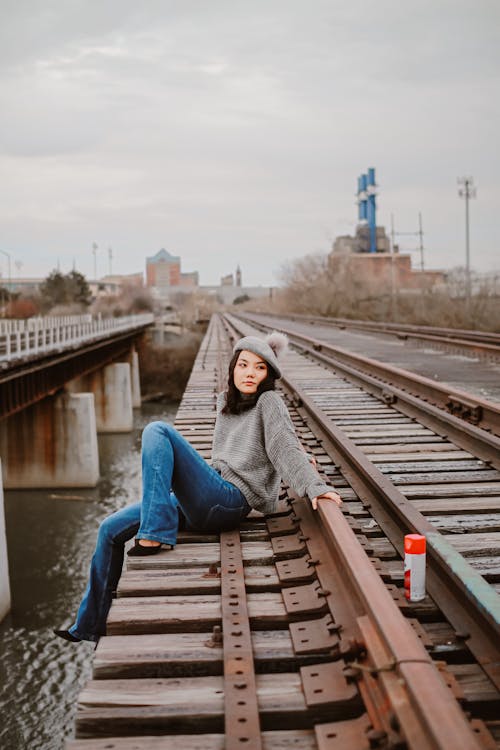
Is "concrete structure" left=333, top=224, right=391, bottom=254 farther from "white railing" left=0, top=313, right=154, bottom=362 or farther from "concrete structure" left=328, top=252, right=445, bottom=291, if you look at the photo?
"white railing" left=0, top=313, right=154, bottom=362

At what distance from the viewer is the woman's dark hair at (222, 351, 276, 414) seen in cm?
455

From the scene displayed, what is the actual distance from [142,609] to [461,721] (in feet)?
6.03

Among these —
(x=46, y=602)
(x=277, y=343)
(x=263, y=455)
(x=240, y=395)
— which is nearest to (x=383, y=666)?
(x=263, y=455)

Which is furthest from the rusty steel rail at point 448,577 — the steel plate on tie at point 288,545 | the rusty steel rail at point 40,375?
the rusty steel rail at point 40,375

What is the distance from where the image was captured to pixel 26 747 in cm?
852

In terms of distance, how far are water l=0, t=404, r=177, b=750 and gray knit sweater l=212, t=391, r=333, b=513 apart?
541 cm

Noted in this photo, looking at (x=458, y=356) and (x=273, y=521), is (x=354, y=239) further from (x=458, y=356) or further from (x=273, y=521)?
(x=273, y=521)

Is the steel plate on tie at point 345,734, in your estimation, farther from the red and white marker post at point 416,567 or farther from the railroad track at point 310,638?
the red and white marker post at point 416,567

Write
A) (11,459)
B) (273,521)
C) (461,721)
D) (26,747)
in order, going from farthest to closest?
1. (11,459)
2. (26,747)
3. (273,521)
4. (461,721)

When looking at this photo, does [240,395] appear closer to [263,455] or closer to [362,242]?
[263,455]

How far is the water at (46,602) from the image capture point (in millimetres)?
9398

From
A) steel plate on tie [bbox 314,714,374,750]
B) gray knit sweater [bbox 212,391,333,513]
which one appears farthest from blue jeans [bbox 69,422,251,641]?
steel plate on tie [bbox 314,714,374,750]

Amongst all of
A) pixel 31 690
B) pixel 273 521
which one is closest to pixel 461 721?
pixel 273 521

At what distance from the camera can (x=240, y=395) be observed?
4.63 m
